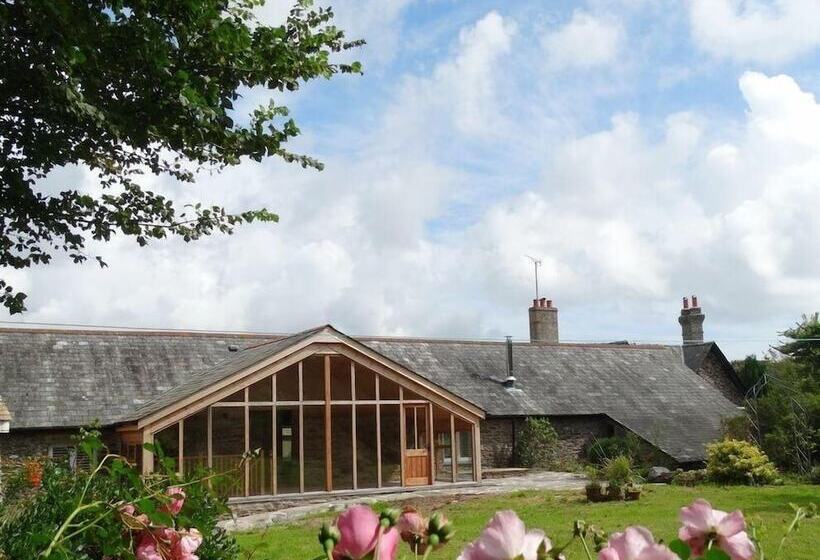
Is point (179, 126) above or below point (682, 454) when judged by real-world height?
above

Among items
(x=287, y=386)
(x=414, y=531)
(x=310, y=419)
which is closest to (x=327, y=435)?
(x=287, y=386)

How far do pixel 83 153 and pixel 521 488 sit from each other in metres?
14.0

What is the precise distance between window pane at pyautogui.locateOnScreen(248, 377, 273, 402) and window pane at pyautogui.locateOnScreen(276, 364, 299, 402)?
0.97 ft

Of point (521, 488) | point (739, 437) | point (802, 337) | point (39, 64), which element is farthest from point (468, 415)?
point (39, 64)

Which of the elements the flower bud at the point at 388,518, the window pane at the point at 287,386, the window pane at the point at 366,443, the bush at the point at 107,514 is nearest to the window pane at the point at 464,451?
the window pane at the point at 366,443

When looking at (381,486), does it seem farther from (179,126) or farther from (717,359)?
(717,359)

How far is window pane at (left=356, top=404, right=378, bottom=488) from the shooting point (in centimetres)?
2419

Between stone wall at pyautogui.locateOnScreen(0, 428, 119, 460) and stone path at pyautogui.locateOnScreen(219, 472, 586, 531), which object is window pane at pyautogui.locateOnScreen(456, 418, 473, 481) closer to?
stone path at pyautogui.locateOnScreen(219, 472, 586, 531)

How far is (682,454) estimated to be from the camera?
25.0 m

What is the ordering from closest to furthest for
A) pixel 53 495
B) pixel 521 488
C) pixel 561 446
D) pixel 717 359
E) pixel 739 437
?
1. pixel 53 495
2. pixel 521 488
3. pixel 739 437
4. pixel 561 446
5. pixel 717 359

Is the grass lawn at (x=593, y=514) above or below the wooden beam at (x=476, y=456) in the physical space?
below

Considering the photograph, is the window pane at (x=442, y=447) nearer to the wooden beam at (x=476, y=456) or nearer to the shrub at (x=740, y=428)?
the wooden beam at (x=476, y=456)

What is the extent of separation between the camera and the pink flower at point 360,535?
1255 millimetres

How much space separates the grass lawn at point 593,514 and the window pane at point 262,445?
A: 3.93m
